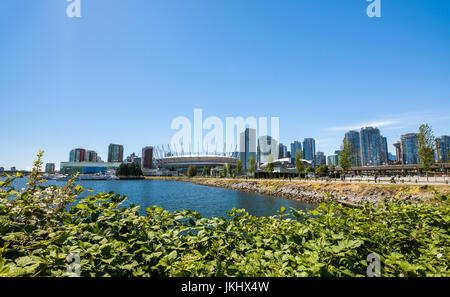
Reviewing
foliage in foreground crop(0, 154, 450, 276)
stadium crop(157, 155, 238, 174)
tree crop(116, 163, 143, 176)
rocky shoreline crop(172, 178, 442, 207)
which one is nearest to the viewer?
foliage in foreground crop(0, 154, 450, 276)

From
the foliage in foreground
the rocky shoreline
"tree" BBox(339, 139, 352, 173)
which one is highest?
"tree" BBox(339, 139, 352, 173)

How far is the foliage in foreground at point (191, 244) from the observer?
6.18ft

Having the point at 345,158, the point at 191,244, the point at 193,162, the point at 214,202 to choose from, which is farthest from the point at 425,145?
the point at 193,162

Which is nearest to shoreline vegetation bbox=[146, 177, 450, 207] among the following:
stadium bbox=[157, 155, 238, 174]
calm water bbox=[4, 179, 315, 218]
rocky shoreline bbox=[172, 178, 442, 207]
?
rocky shoreline bbox=[172, 178, 442, 207]

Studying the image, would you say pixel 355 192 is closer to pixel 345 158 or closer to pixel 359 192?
pixel 359 192

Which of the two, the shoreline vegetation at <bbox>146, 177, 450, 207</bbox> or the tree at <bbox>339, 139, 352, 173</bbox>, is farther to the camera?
the tree at <bbox>339, 139, 352, 173</bbox>

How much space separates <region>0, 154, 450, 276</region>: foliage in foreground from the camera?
6.18 ft

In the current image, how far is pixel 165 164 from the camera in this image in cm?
19750

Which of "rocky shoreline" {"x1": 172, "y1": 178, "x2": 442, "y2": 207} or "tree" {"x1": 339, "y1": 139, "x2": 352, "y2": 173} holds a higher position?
"tree" {"x1": 339, "y1": 139, "x2": 352, "y2": 173}

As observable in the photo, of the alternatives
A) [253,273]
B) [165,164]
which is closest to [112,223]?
[253,273]

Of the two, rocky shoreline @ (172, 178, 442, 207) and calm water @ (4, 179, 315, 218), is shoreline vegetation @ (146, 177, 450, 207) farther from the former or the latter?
calm water @ (4, 179, 315, 218)

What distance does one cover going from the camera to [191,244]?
265 centimetres
